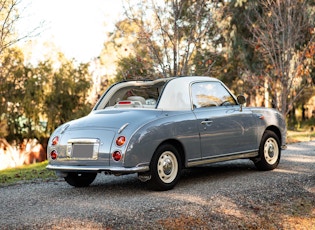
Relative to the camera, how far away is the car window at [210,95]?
357 inches

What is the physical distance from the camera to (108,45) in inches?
1918

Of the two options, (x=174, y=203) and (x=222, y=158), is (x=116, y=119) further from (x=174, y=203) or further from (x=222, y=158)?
(x=222, y=158)

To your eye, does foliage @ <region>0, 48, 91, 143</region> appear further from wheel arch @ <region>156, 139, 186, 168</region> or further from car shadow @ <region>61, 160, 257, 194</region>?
wheel arch @ <region>156, 139, 186, 168</region>

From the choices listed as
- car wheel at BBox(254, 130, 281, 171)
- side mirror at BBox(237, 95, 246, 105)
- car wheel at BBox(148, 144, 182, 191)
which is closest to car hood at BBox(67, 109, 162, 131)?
car wheel at BBox(148, 144, 182, 191)

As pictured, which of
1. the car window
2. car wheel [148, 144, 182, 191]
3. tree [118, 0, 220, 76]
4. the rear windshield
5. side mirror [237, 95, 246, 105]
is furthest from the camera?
tree [118, 0, 220, 76]

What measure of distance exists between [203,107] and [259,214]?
2.58m

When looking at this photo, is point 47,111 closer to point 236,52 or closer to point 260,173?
point 236,52

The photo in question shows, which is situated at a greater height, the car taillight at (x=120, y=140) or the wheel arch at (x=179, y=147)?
the car taillight at (x=120, y=140)

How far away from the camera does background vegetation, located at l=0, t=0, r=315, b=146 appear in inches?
620

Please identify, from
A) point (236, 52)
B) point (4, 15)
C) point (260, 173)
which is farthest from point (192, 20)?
point (236, 52)

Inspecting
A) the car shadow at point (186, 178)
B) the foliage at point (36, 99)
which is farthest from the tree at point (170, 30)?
the foliage at point (36, 99)

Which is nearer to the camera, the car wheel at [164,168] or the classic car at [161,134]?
the classic car at [161,134]

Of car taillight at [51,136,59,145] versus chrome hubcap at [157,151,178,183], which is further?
car taillight at [51,136,59,145]

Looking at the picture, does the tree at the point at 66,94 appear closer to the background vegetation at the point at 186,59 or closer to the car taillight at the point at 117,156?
the background vegetation at the point at 186,59
